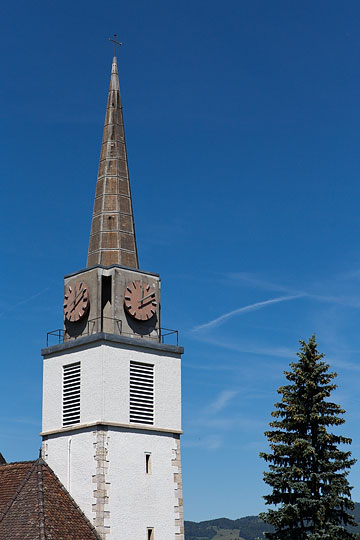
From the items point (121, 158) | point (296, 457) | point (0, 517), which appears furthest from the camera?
point (121, 158)

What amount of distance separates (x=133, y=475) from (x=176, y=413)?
11.0 ft

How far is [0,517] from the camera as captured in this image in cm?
2869

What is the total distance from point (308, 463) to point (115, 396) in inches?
320

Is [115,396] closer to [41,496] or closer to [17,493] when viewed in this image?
[41,496]

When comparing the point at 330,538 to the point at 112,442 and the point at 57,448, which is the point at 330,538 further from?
the point at 57,448

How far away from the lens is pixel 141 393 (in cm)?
3216

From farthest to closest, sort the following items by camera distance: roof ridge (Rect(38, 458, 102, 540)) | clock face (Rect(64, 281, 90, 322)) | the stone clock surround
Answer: clock face (Rect(64, 281, 90, 322)) < the stone clock surround < roof ridge (Rect(38, 458, 102, 540))

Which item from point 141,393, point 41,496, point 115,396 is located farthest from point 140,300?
point 41,496

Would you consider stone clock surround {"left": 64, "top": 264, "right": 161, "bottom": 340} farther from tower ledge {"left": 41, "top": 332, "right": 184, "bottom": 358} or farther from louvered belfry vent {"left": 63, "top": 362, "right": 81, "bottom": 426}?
louvered belfry vent {"left": 63, "top": 362, "right": 81, "bottom": 426}

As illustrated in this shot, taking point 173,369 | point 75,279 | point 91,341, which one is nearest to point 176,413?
point 173,369

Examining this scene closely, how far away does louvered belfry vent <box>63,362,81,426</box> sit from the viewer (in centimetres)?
3195

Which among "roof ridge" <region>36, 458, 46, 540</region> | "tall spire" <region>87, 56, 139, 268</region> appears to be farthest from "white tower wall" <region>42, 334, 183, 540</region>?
"tall spire" <region>87, 56, 139, 268</region>

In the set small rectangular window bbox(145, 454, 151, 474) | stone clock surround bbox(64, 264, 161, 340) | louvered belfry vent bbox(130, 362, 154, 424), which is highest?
stone clock surround bbox(64, 264, 161, 340)

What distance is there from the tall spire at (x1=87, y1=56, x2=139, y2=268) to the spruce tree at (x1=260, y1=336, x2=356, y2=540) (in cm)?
831
